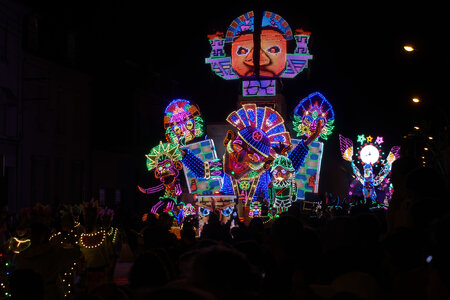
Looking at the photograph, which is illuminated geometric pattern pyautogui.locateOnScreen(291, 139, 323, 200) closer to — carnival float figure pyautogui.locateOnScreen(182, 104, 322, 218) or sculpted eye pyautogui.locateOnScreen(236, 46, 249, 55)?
carnival float figure pyautogui.locateOnScreen(182, 104, 322, 218)

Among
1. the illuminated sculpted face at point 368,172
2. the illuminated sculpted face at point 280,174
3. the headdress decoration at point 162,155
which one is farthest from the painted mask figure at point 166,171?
the illuminated sculpted face at point 368,172

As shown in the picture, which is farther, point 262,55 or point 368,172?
point 368,172

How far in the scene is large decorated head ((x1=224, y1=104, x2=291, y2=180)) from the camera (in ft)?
104

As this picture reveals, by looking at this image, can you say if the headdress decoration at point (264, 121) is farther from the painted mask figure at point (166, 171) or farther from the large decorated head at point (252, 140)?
the painted mask figure at point (166, 171)

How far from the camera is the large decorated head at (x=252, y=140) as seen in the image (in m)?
31.7

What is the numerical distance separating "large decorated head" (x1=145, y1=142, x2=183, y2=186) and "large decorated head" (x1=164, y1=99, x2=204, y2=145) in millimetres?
1550

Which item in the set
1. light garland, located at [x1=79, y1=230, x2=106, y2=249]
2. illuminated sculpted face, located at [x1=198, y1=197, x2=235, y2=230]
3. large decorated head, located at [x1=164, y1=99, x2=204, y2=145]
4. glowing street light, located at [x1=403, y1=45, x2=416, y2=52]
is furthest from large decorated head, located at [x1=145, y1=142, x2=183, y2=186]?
light garland, located at [x1=79, y1=230, x2=106, y2=249]

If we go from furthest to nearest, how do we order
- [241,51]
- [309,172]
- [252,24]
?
[252,24] → [241,51] → [309,172]

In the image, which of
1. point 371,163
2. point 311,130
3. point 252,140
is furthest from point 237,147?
point 371,163

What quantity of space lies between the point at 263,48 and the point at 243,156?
22.8 ft

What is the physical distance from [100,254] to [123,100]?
25.1 meters

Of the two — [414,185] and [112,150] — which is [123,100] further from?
[414,185]

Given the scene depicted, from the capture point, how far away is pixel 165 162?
32688mm

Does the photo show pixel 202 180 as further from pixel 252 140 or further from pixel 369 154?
pixel 369 154
